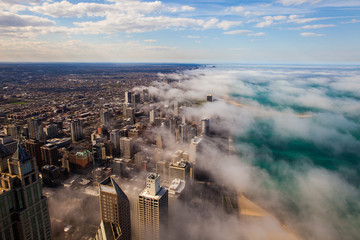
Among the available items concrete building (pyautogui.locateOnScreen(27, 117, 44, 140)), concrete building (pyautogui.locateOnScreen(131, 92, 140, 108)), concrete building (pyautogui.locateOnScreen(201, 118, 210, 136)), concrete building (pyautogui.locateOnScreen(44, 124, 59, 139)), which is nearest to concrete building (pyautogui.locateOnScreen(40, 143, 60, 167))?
concrete building (pyautogui.locateOnScreen(27, 117, 44, 140))

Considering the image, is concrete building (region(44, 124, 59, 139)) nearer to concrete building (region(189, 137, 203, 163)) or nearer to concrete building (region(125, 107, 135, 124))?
concrete building (region(125, 107, 135, 124))

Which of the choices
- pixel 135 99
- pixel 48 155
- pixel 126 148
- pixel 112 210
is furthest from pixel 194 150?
pixel 135 99

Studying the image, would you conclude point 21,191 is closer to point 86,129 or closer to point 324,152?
point 324,152

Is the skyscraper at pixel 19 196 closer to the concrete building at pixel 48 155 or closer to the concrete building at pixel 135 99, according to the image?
the concrete building at pixel 48 155

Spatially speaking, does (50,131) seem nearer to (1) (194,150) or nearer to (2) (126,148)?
(2) (126,148)

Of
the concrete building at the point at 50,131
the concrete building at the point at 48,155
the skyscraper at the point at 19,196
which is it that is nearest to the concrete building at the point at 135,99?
the concrete building at the point at 50,131
